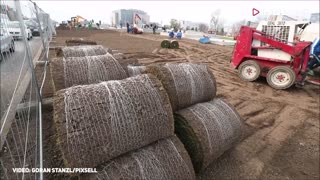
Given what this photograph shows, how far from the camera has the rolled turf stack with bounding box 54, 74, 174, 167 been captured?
6.93 ft

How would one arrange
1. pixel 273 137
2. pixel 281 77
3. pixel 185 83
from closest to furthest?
pixel 185 83 < pixel 273 137 < pixel 281 77

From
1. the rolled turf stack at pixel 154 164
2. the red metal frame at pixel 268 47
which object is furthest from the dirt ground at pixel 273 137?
the red metal frame at pixel 268 47

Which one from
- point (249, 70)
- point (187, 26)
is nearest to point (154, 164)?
point (249, 70)

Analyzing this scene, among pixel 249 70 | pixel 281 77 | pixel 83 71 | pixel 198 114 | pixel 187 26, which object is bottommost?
pixel 281 77

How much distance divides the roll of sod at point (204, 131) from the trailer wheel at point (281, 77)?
537cm

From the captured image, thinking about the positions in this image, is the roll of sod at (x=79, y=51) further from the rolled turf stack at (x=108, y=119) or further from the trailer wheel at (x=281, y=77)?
the trailer wheel at (x=281, y=77)

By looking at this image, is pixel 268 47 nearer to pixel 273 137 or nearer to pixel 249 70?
pixel 249 70

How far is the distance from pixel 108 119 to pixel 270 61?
25.3 ft

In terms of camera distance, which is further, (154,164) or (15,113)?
(154,164)

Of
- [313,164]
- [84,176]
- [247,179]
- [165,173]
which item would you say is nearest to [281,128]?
[313,164]

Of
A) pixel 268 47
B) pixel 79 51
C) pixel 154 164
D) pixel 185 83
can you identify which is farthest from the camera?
pixel 268 47

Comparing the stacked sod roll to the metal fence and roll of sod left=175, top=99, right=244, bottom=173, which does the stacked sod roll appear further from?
the metal fence

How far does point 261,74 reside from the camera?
8461 millimetres

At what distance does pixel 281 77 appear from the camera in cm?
780
